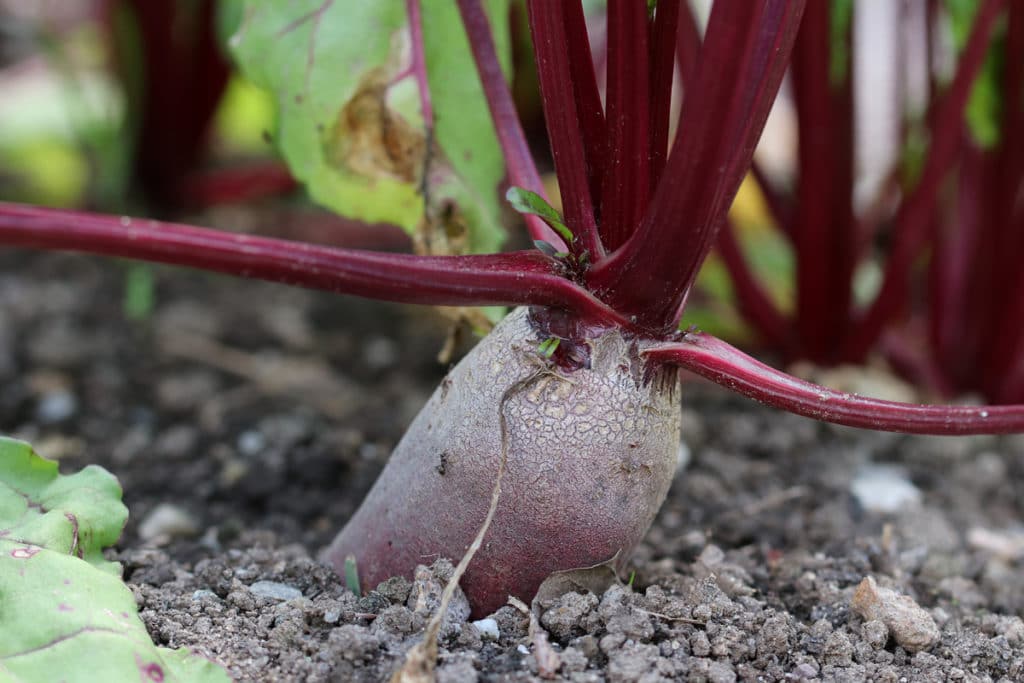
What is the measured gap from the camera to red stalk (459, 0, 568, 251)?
1.11m

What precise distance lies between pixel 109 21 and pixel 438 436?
186cm

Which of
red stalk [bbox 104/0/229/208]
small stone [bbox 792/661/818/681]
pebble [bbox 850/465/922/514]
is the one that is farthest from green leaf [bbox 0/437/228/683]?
red stalk [bbox 104/0/229/208]

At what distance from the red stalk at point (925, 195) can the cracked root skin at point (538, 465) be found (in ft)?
2.82

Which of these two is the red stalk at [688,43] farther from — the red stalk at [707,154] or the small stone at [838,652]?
the small stone at [838,652]

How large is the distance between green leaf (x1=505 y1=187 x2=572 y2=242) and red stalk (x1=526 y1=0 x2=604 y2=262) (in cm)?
3

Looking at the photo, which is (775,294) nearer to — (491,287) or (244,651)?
(491,287)

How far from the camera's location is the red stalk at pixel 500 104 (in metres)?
1.11

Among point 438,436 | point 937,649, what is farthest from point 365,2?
point 937,649

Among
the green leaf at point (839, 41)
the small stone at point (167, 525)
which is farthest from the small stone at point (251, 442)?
the green leaf at point (839, 41)

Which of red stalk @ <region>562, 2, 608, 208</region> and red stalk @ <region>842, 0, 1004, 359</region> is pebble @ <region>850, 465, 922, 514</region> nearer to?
red stalk @ <region>842, 0, 1004, 359</region>

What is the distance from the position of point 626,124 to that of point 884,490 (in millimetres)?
780

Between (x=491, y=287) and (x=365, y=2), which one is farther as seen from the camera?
(x=365, y=2)

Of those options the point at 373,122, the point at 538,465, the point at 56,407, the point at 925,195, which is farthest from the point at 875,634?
the point at 56,407

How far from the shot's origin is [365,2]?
1.25 metres
